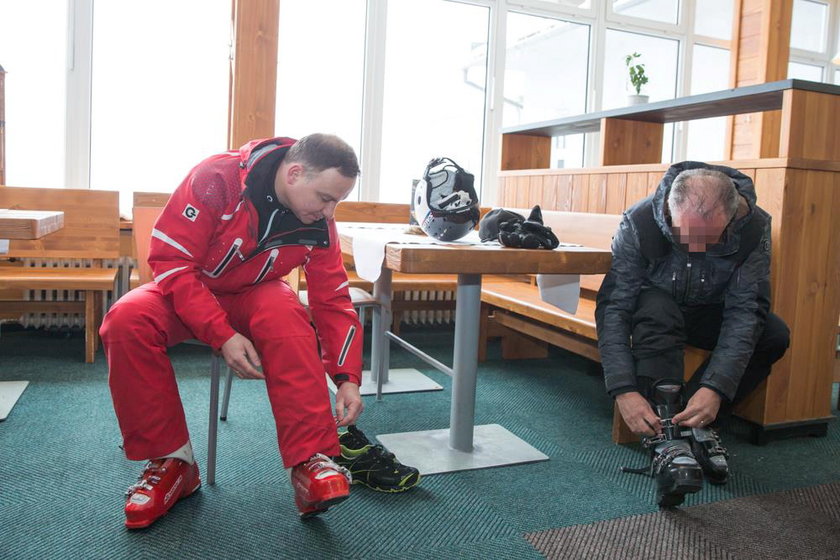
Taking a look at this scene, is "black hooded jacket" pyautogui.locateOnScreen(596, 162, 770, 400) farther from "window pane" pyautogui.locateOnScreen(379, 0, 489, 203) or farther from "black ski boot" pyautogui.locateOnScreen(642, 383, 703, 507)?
"window pane" pyautogui.locateOnScreen(379, 0, 489, 203)

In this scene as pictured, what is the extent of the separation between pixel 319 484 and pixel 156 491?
38 centimetres

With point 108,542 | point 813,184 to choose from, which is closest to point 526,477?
point 108,542

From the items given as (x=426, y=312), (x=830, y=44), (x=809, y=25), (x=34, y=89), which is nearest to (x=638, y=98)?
(x=426, y=312)

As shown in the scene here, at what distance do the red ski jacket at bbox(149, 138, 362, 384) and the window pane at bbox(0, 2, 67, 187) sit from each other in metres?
2.62

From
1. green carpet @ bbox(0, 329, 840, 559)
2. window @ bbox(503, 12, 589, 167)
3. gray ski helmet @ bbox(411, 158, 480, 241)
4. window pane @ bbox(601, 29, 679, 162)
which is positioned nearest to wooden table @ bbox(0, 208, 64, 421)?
green carpet @ bbox(0, 329, 840, 559)

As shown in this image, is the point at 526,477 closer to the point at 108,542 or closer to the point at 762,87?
the point at 108,542

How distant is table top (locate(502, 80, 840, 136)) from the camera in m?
2.24

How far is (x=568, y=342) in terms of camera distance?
8.96 ft

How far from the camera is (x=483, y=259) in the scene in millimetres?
1769

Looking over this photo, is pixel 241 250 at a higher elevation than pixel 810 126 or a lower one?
lower

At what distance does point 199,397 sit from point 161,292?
3.77ft

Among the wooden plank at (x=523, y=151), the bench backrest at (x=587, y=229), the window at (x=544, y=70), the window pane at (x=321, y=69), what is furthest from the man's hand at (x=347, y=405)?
the window at (x=544, y=70)

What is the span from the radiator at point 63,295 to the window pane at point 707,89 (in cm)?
398

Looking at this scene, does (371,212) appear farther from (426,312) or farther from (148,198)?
(148,198)
